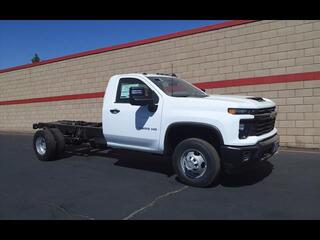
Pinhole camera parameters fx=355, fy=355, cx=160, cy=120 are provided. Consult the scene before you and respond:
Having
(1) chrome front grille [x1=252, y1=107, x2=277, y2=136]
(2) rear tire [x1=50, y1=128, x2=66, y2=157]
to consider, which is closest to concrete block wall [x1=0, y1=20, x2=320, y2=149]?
(1) chrome front grille [x1=252, y1=107, x2=277, y2=136]

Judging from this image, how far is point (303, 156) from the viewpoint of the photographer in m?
8.86

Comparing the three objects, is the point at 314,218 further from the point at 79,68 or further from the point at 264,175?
the point at 79,68

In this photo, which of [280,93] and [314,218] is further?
[280,93]

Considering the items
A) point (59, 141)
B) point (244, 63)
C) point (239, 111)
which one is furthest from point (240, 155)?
point (244, 63)

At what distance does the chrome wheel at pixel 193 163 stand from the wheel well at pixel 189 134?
363mm

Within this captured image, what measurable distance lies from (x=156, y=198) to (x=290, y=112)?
5910 millimetres

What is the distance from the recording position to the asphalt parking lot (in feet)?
16.5

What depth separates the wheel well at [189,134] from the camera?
6.07 m

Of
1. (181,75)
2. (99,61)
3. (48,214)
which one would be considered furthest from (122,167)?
(99,61)

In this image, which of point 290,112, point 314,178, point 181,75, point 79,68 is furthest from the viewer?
point 79,68

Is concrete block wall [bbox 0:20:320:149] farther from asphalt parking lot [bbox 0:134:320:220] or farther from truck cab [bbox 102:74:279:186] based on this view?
truck cab [bbox 102:74:279:186]

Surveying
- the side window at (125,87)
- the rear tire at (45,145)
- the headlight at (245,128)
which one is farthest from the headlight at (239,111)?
the rear tire at (45,145)

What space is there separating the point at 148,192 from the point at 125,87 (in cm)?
252

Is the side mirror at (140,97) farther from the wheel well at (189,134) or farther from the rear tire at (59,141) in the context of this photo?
the rear tire at (59,141)
